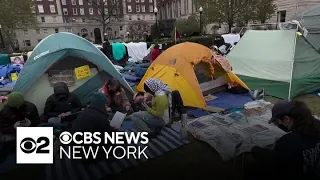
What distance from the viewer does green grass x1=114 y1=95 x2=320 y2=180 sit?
3619mm

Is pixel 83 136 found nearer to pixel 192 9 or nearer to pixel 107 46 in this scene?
pixel 107 46

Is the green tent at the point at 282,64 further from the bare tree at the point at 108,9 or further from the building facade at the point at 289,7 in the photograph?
the bare tree at the point at 108,9

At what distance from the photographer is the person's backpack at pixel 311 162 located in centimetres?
221

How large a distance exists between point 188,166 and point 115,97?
2.38 m

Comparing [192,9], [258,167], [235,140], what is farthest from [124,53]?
[192,9]

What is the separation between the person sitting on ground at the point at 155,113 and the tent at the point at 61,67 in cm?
162

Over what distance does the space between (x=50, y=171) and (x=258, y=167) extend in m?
2.91

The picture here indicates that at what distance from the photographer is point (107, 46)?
→ 12.3 meters

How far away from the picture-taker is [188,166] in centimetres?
385

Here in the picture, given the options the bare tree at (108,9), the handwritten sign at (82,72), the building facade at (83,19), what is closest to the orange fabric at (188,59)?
the handwritten sign at (82,72)

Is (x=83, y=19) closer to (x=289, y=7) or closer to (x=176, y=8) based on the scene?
(x=176, y=8)

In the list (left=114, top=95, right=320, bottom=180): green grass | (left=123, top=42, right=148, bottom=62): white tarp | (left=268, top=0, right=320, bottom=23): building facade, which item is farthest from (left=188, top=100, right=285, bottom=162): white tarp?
(left=268, top=0, right=320, bottom=23): building facade

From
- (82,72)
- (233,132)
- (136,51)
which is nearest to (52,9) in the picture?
(136,51)

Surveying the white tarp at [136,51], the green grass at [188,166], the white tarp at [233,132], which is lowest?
the green grass at [188,166]
